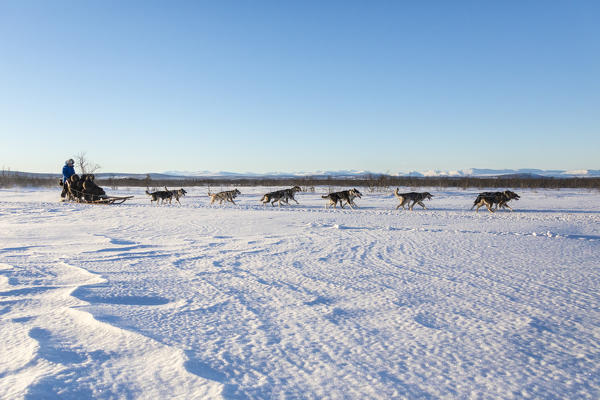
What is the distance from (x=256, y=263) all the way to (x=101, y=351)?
8.32 ft

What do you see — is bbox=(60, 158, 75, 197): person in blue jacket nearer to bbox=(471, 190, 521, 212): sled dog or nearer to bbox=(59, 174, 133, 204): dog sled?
bbox=(59, 174, 133, 204): dog sled

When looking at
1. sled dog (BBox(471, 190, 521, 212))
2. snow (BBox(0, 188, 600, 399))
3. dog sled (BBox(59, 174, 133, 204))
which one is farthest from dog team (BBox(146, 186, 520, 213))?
snow (BBox(0, 188, 600, 399))

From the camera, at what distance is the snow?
179 centimetres

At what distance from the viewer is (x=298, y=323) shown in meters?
2.58

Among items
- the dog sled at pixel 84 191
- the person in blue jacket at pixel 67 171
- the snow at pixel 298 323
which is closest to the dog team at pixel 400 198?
the dog sled at pixel 84 191

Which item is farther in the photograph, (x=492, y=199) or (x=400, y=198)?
(x=400, y=198)

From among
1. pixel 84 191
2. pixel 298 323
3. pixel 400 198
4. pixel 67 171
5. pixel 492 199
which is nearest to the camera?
pixel 298 323

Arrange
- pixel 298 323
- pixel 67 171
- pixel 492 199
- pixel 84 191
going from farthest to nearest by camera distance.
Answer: pixel 67 171 < pixel 84 191 < pixel 492 199 < pixel 298 323

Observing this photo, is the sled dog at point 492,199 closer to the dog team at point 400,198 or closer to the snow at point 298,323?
the dog team at point 400,198

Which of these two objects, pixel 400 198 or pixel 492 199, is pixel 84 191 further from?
pixel 492 199

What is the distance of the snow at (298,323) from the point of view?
1789 mm

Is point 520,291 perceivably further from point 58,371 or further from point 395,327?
point 58,371

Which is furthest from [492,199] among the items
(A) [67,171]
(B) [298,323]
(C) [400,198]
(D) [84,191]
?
(A) [67,171]

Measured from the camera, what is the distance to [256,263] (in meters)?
4.55
